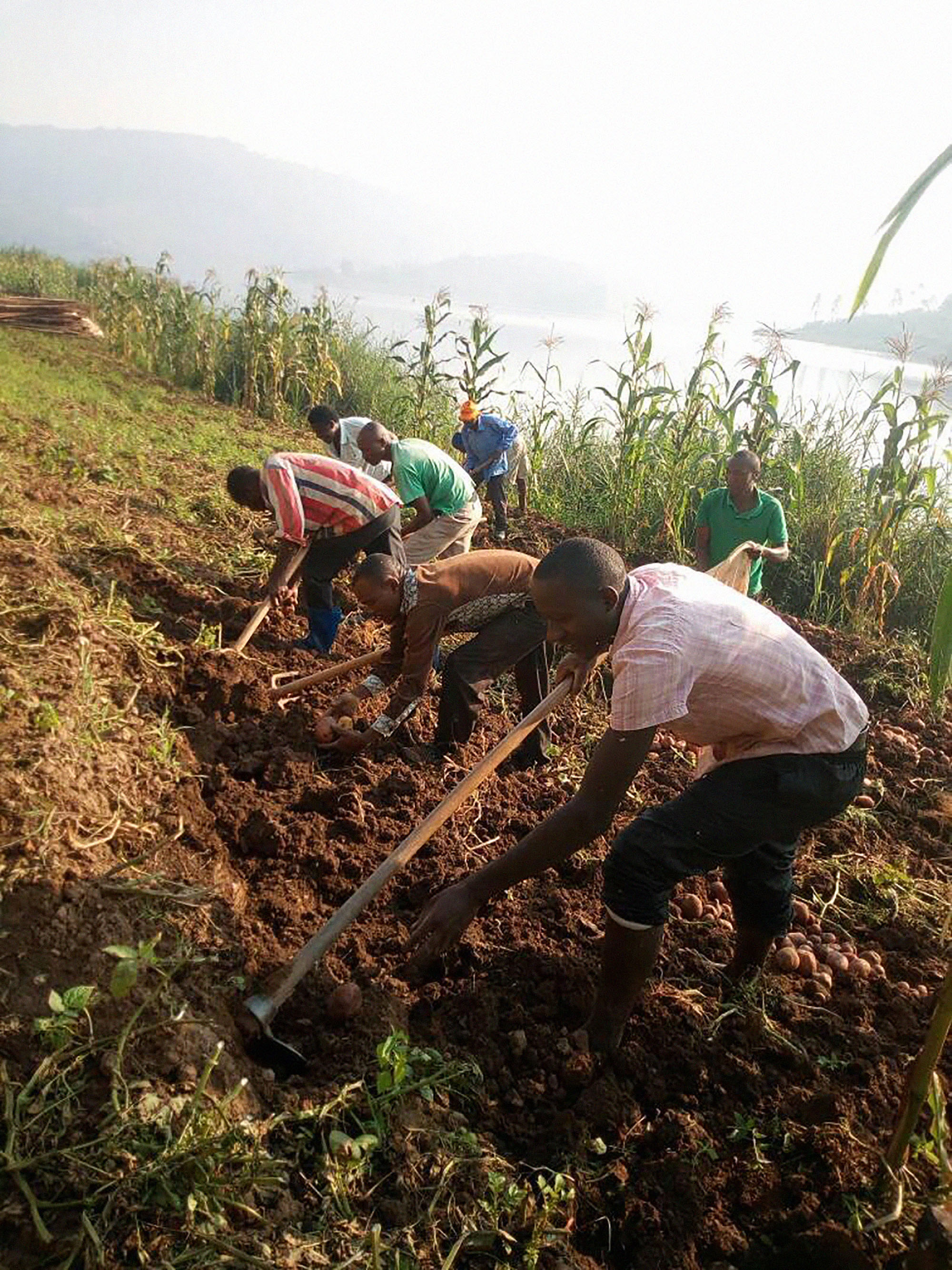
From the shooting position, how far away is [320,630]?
461 cm

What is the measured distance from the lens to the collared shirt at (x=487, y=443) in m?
7.24

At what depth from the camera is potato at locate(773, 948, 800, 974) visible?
269 cm

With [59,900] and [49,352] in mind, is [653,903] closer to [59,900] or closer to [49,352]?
[59,900]

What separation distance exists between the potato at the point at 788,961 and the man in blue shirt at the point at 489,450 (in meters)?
4.93

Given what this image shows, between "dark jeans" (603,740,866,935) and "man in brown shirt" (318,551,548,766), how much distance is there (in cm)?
160

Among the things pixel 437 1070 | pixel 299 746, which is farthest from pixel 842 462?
pixel 437 1070

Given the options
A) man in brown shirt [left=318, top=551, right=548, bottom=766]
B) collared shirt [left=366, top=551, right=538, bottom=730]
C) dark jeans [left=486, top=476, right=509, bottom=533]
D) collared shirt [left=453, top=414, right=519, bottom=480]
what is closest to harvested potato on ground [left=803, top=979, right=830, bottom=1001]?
man in brown shirt [left=318, top=551, right=548, bottom=766]

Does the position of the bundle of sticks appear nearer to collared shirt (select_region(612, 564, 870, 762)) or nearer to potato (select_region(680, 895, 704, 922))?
potato (select_region(680, 895, 704, 922))

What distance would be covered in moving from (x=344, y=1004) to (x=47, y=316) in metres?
16.7

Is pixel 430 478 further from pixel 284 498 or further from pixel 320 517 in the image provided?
pixel 284 498

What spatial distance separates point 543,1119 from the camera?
2117 mm

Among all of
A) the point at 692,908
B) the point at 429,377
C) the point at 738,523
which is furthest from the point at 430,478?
the point at 429,377

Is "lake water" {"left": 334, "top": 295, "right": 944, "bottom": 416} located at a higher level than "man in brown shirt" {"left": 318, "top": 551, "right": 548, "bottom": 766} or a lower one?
higher

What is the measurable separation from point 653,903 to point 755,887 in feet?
1.64
